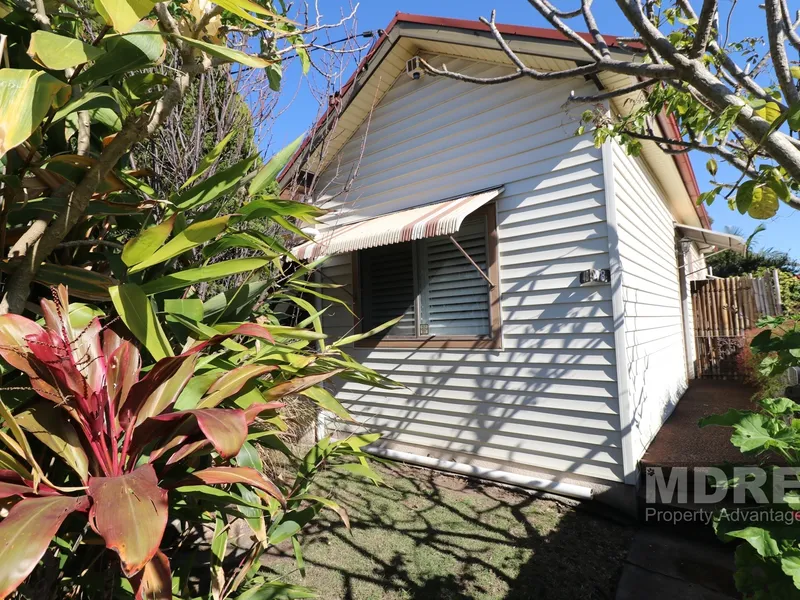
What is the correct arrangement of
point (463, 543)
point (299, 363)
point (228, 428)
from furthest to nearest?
point (463, 543) → point (299, 363) → point (228, 428)

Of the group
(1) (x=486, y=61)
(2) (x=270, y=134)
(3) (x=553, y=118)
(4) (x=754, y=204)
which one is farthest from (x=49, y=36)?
(1) (x=486, y=61)

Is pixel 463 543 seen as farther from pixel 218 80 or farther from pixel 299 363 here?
pixel 218 80

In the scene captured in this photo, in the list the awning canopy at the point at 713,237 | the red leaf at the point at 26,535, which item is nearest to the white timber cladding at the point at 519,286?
the red leaf at the point at 26,535

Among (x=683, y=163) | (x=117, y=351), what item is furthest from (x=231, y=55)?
(x=683, y=163)

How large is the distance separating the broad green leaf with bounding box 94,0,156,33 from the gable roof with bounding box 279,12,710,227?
3.43m

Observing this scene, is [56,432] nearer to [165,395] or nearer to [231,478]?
[165,395]

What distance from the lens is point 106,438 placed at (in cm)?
127

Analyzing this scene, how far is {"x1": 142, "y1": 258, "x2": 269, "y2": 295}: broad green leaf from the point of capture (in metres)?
1.50

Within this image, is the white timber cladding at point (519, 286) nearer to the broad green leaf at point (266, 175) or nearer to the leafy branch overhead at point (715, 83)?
the leafy branch overhead at point (715, 83)

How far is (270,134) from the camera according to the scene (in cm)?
461

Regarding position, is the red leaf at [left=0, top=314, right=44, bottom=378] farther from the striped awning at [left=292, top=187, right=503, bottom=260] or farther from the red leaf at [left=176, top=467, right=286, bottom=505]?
the striped awning at [left=292, top=187, right=503, bottom=260]

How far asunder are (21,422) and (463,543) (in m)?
3.33

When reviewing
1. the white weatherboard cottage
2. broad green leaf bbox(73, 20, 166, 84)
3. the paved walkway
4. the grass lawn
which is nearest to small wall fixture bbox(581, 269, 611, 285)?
the white weatherboard cottage

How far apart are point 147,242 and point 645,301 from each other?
563 centimetres
